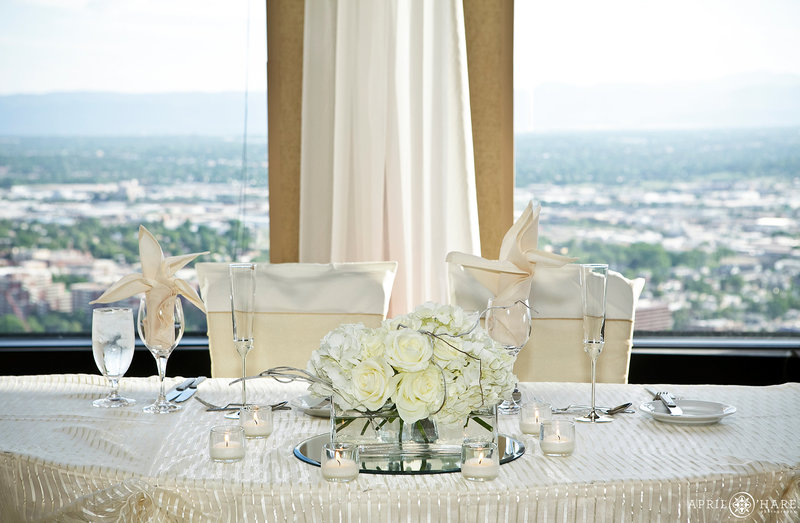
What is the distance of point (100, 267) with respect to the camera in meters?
3.19

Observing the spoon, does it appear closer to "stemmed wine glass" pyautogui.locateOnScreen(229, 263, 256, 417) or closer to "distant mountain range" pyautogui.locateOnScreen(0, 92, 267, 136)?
"stemmed wine glass" pyautogui.locateOnScreen(229, 263, 256, 417)

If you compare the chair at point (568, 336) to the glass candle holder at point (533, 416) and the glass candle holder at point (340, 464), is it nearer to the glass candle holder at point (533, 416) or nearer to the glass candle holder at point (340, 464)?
the glass candle holder at point (533, 416)

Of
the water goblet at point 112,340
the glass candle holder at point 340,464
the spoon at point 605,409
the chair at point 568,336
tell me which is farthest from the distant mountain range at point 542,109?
the glass candle holder at point 340,464

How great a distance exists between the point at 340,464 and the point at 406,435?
0.14 metres

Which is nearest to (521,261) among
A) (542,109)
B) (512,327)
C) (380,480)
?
(512,327)

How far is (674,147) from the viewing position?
10.4 ft

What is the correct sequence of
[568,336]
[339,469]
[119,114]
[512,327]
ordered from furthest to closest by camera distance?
[119,114], [568,336], [512,327], [339,469]

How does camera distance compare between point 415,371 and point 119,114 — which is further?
point 119,114

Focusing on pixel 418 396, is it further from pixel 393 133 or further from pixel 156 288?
pixel 393 133

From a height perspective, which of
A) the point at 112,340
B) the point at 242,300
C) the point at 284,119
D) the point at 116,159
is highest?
the point at 284,119

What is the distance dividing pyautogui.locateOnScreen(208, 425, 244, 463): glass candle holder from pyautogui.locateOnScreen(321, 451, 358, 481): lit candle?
0.16 meters

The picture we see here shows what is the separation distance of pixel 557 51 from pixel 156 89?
1507 mm

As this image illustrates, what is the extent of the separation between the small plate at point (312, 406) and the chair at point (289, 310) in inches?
21.9

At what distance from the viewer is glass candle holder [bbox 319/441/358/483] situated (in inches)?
43.8
